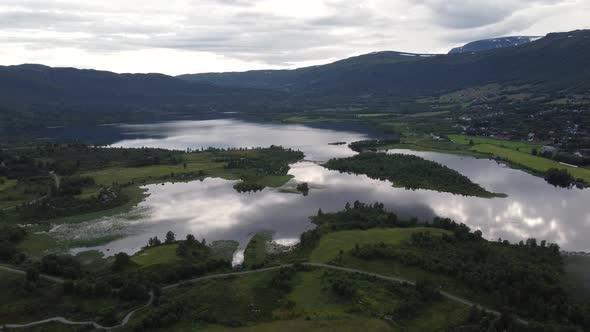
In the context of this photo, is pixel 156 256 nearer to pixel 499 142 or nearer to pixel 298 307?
pixel 298 307

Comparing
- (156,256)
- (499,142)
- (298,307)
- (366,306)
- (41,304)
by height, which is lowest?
(298,307)

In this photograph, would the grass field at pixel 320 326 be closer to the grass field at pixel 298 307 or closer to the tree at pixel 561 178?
the grass field at pixel 298 307

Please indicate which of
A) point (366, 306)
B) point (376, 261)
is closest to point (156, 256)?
point (376, 261)

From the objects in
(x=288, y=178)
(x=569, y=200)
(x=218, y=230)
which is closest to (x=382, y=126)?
(x=288, y=178)

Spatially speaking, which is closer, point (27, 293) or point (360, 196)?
point (27, 293)

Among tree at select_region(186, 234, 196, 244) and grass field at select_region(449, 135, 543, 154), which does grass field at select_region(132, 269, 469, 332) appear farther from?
grass field at select_region(449, 135, 543, 154)

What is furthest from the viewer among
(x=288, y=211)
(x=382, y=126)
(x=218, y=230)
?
(x=382, y=126)

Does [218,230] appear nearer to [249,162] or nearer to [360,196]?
[360,196]
